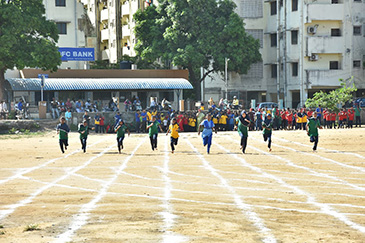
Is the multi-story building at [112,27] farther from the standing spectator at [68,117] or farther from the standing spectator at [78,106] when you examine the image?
the standing spectator at [68,117]

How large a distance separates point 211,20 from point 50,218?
51065 millimetres

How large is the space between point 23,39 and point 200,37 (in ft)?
59.5

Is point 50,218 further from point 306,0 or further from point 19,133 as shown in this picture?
point 306,0

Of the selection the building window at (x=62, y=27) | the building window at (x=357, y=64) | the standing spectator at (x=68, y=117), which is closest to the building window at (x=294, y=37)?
the building window at (x=357, y=64)

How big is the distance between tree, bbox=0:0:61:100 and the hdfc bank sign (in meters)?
9.89

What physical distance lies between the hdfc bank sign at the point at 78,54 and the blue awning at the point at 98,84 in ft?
21.5

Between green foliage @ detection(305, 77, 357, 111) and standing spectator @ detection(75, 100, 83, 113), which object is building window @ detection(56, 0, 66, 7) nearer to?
standing spectator @ detection(75, 100, 83, 113)

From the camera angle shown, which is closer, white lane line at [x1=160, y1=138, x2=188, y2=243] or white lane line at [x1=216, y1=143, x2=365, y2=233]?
white lane line at [x1=160, y1=138, x2=188, y2=243]

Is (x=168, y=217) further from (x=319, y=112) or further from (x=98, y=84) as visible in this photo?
(x=98, y=84)

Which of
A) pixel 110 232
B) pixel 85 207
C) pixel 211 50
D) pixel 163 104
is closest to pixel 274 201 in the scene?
pixel 85 207

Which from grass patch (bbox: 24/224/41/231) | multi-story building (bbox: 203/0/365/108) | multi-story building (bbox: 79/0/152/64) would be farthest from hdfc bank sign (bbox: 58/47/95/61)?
grass patch (bbox: 24/224/41/231)

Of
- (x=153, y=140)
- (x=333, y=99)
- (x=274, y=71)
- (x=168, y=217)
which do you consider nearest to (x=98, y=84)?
(x=333, y=99)

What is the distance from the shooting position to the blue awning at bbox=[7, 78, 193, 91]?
5044 centimetres

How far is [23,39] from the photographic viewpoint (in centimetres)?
4897
